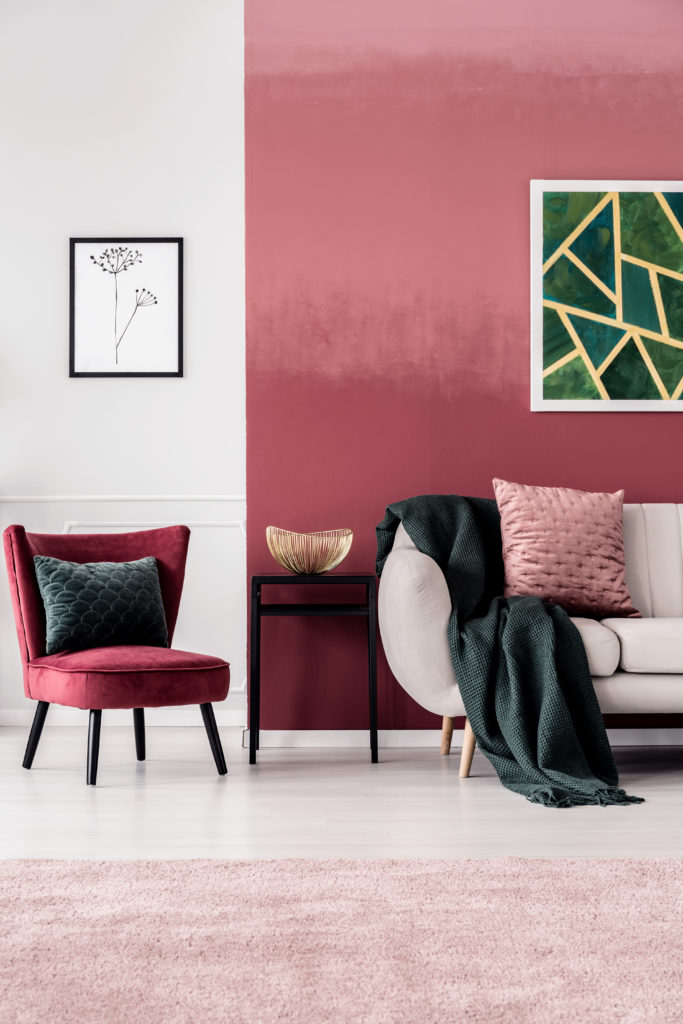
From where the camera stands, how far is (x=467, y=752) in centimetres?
288

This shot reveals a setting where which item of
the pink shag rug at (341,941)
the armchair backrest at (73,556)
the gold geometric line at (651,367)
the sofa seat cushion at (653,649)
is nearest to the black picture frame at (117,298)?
the armchair backrest at (73,556)

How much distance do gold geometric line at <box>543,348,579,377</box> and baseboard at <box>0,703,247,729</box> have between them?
6.15ft

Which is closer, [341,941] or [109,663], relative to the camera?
[341,941]

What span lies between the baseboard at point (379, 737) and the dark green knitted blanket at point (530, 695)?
0.69 meters

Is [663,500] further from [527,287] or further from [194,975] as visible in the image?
[194,975]

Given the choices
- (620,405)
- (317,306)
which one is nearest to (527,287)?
(620,405)

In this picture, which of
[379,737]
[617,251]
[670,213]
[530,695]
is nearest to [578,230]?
[617,251]

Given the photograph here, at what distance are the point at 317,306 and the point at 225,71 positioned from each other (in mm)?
1384

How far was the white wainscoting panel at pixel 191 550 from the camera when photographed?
4.00 m

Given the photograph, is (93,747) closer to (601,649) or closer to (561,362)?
(601,649)

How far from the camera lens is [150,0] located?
13.5 feet

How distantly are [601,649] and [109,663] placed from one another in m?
1.48

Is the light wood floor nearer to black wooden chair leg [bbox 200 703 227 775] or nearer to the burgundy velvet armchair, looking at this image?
black wooden chair leg [bbox 200 703 227 775]

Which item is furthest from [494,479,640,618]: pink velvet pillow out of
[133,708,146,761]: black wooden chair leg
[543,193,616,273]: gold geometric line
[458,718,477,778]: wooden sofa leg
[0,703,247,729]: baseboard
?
[0,703,247,729]: baseboard
